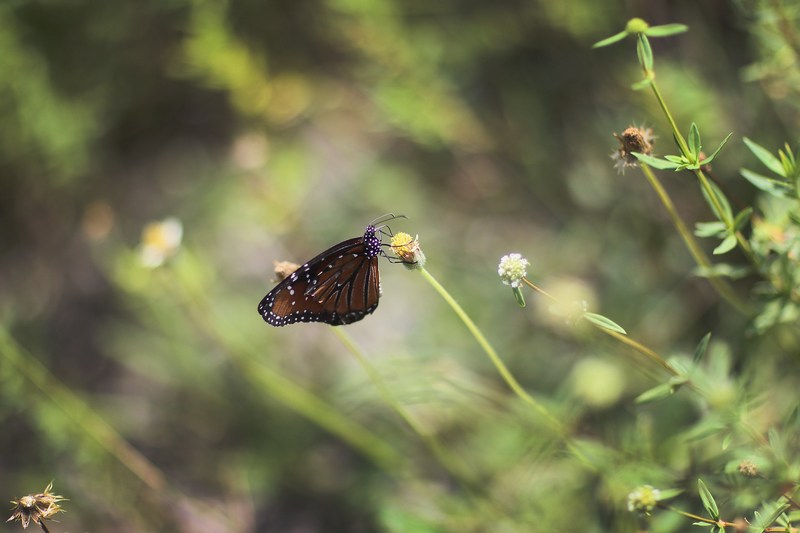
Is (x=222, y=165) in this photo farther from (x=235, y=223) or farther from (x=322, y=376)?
(x=322, y=376)

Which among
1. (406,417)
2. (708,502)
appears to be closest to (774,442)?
(708,502)

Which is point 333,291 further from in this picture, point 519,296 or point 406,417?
point 519,296

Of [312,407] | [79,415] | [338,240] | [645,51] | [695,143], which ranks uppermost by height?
[338,240]

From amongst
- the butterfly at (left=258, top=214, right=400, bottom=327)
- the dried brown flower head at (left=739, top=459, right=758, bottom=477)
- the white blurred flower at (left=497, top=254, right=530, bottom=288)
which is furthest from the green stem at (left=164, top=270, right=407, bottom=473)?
the dried brown flower head at (left=739, top=459, right=758, bottom=477)

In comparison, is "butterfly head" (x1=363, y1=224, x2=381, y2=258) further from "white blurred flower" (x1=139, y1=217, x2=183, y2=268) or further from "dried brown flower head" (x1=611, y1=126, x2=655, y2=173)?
"white blurred flower" (x1=139, y1=217, x2=183, y2=268)

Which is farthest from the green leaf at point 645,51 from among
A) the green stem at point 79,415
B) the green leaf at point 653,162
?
the green stem at point 79,415

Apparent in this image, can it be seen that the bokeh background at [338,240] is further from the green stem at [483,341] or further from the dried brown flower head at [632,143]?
the dried brown flower head at [632,143]
